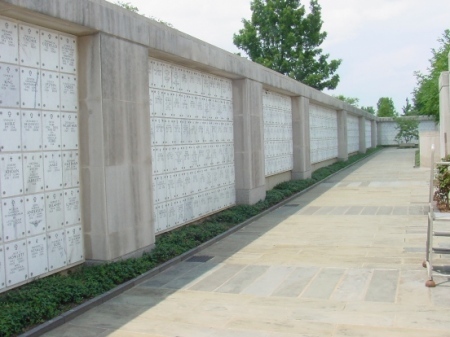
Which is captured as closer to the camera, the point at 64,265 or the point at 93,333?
the point at 93,333

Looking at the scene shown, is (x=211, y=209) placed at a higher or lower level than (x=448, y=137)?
lower

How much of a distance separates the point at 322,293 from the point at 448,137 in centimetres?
963

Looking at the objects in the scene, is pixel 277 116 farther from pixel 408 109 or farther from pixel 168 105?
pixel 408 109

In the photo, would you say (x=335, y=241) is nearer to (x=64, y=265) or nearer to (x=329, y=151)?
(x=64, y=265)

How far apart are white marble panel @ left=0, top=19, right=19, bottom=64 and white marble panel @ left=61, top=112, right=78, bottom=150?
0.92 meters

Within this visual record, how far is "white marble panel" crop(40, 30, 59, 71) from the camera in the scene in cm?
564

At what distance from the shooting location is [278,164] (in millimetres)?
14234

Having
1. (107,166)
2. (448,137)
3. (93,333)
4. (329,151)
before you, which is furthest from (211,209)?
(329,151)

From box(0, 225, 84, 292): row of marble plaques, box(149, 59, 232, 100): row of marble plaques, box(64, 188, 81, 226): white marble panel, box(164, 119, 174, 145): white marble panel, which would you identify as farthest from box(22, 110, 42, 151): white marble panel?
box(164, 119, 174, 145): white marble panel

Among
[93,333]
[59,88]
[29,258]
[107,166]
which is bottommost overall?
[93,333]

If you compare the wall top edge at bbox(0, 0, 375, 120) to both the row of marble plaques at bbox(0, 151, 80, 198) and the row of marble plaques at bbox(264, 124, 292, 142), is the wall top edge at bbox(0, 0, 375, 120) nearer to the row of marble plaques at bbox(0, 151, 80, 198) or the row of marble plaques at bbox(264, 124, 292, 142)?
the row of marble plaques at bbox(0, 151, 80, 198)

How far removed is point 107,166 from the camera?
6215 mm

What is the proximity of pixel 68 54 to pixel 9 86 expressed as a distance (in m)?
1.11

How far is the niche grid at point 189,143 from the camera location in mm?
7906
